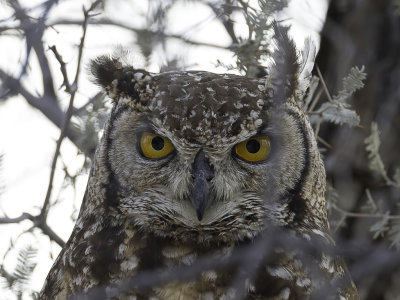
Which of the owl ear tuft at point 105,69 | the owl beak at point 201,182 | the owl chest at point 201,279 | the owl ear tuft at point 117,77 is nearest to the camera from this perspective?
the owl chest at point 201,279

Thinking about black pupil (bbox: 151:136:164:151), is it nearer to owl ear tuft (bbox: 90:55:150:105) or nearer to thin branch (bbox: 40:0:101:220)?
owl ear tuft (bbox: 90:55:150:105)

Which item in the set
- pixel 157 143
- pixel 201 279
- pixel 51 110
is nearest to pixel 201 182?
pixel 157 143

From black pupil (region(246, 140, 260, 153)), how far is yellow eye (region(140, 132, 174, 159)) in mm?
284

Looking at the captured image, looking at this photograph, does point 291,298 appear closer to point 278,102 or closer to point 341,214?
point 278,102

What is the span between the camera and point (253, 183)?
246cm

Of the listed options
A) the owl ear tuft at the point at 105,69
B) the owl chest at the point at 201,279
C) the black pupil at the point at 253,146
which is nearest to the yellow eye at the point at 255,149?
the black pupil at the point at 253,146

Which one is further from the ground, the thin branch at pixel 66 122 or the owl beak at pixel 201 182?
the thin branch at pixel 66 122

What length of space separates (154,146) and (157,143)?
0.02 m

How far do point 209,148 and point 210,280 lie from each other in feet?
1.56

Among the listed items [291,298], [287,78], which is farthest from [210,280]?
[287,78]

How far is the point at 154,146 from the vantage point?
2.48m

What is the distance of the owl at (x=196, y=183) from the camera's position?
7.67 ft

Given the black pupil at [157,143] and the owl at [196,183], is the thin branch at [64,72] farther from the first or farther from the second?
the black pupil at [157,143]

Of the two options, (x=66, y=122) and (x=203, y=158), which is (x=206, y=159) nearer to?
(x=203, y=158)
